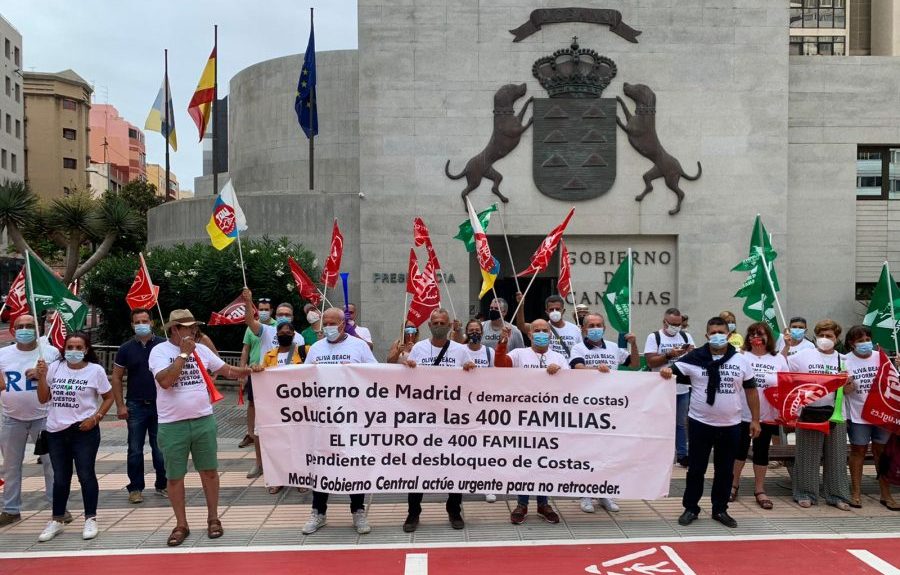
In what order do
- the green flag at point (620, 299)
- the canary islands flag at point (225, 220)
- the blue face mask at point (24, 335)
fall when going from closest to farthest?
the blue face mask at point (24, 335)
the green flag at point (620, 299)
the canary islands flag at point (225, 220)

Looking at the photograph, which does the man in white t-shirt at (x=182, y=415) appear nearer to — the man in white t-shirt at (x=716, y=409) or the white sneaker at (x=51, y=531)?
the white sneaker at (x=51, y=531)

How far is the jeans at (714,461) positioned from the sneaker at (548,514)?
4.03ft

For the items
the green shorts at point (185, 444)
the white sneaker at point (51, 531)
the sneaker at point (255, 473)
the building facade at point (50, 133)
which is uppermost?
the building facade at point (50, 133)

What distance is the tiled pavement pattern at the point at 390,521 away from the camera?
651 centimetres

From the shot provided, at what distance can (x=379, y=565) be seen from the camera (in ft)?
19.1

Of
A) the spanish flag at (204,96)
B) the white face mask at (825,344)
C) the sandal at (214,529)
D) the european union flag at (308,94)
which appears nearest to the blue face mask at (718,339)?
the white face mask at (825,344)

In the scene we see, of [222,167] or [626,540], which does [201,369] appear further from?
[222,167]

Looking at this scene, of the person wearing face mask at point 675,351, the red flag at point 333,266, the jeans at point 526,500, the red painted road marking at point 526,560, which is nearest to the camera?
the red painted road marking at point 526,560

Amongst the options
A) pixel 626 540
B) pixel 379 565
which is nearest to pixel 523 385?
pixel 626 540

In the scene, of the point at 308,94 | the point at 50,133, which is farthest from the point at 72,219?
the point at 50,133

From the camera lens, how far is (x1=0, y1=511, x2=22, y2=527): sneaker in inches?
276

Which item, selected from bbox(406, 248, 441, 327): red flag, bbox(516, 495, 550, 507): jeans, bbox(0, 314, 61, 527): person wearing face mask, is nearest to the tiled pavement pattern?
bbox(516, 495, 550, 507): jeans

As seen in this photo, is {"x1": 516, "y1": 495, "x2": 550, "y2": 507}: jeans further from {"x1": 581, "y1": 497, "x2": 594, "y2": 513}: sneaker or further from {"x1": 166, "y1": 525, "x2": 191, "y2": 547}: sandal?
{"x1": 166, "y1": 525, "x2": 191, "y2": 547}: sandal

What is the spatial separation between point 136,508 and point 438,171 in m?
12.0
